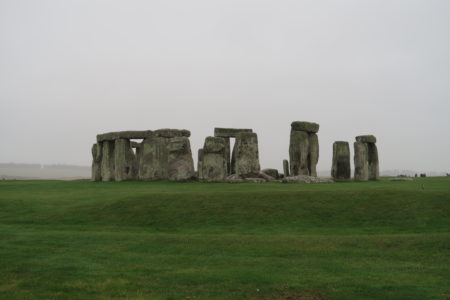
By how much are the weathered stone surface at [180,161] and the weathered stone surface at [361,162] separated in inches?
379

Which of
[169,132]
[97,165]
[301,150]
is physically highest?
[169,132]

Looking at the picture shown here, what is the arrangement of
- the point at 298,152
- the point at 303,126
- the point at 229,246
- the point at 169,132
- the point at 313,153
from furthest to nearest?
1. the point at 169,132
2. the point at 313,153
3. the point at 303,126
4. the point at 298,152
5. the point at 229,246

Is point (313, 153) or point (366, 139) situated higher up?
point (366, 139)

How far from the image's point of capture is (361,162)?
26.9m

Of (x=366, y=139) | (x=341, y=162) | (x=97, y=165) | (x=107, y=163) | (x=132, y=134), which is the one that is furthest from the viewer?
(x=97, y=165)

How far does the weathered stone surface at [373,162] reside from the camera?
90.3 ft

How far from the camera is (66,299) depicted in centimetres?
723

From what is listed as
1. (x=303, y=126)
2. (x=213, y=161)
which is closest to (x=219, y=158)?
(x=213, y=161)

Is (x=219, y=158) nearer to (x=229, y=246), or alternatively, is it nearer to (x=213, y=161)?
(x=213, y=161)

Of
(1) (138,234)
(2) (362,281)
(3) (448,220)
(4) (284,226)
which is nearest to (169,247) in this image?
(1) (138,234)

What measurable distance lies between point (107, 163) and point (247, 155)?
9769 millimetres

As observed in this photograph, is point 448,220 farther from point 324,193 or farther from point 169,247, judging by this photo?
point 169,247

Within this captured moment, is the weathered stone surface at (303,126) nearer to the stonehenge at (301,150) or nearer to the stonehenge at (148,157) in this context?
the stonehenge at (301,150)

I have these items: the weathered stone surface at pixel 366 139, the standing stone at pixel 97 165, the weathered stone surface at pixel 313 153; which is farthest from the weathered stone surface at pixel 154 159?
the weathered stone surface at pixel 366 139
